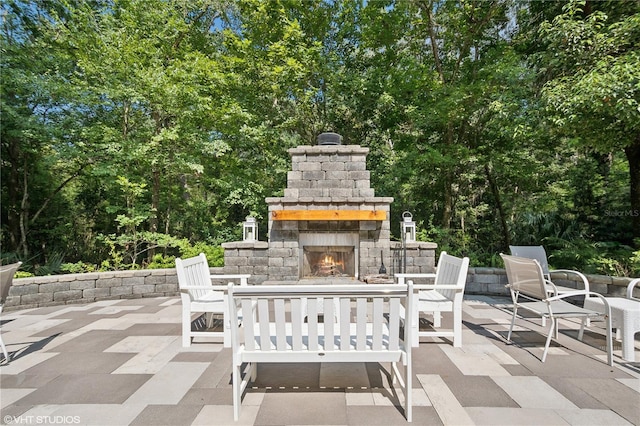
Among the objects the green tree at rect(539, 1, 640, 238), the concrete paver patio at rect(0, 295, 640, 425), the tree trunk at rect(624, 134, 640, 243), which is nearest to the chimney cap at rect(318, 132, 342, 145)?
the green tree at rect(539, 1, 640, 238)

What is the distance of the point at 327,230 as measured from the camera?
6.20m

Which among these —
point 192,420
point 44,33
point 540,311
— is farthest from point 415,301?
point 44,33

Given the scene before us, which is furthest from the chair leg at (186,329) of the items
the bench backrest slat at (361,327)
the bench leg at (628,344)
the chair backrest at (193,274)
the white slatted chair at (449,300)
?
the bench leg at (628,344)

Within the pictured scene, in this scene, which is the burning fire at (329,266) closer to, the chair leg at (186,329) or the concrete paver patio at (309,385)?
the concrete paver patio at (309,385)

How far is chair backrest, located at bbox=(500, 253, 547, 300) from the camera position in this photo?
2.89 metres

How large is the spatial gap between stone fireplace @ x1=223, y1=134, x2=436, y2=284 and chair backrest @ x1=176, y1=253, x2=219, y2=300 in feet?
7.09

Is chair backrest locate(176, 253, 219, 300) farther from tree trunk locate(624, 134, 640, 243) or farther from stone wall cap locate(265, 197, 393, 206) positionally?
tree trunk locate(624, 134, 640, 243)

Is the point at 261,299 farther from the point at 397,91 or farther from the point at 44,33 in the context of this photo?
the point at 44,33

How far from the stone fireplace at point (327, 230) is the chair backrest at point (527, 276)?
2.61 meters

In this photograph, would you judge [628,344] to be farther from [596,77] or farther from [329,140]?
[329,140]

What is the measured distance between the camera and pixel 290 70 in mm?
8953

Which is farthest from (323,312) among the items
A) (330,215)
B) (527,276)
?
(330,215)

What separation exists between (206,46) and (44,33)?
446cm

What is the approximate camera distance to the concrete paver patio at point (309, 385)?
1944mm
